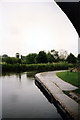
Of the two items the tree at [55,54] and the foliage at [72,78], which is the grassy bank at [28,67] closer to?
the foliage at [72,78]

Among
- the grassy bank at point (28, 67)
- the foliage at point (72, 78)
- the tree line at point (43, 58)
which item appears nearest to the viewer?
the foliage at point (72, 78)

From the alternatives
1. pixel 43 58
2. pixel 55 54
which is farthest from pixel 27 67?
pixel 55 54

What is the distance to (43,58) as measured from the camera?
2227cm

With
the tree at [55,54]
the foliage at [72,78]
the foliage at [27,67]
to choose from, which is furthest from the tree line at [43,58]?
the foliage at [72,78]

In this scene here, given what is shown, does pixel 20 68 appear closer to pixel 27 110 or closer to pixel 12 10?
pixel 12 10

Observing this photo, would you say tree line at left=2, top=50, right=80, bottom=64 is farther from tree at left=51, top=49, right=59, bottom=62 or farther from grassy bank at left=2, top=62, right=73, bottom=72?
grassy bank at left=2, top=62, right=73, bottom=72

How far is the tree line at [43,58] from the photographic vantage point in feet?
56.8

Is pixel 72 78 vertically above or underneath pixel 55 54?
underneath

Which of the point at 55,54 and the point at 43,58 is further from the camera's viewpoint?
the point at 55,54

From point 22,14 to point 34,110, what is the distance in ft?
19.1

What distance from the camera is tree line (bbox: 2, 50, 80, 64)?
17312 mm

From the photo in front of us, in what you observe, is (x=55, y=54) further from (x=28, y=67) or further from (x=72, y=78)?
(x=72, y=78)

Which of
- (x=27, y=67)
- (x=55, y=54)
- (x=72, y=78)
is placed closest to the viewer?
(x=72, y=78)

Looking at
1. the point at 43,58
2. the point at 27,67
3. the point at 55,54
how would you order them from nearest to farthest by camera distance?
the point at 27,67 < the point at 43,58 < the point at 55,54
